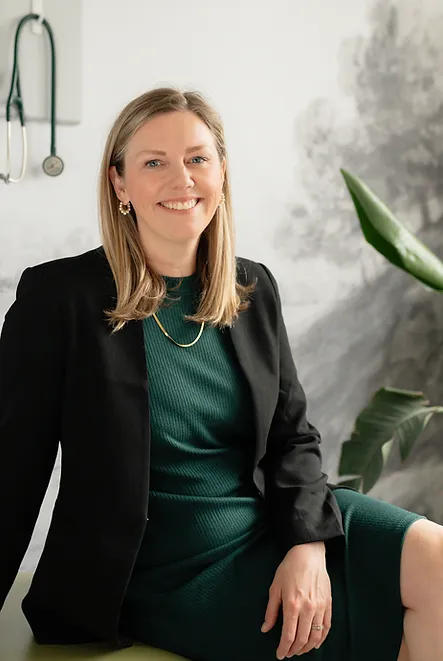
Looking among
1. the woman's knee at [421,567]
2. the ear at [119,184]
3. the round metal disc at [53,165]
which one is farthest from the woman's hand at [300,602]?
the round metal disc at [53,165]

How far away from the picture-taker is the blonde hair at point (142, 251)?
158 cm

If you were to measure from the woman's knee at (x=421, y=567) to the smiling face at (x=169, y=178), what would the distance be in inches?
26.5

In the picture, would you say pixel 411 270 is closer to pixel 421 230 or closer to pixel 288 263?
pixel 288 263

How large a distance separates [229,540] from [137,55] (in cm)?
125

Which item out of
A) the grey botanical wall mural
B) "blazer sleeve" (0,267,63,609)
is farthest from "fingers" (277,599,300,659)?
the grey botanical wall mural

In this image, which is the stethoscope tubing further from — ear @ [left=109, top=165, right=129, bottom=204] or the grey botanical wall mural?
the grey botanical wall mural

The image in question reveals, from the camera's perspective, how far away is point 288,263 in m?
2.47

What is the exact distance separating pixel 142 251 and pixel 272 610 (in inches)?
27.0

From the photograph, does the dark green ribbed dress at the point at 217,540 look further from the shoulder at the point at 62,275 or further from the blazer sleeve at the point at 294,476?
the shoulder at the point at 62,275

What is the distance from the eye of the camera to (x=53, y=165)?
208 centimetres

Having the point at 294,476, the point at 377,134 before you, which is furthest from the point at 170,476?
the point at 377,134

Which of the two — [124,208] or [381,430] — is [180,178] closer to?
[124,208]

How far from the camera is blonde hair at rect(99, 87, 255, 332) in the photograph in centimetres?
158

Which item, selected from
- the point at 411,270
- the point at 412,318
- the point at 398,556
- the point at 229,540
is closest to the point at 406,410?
the point at 398,556
